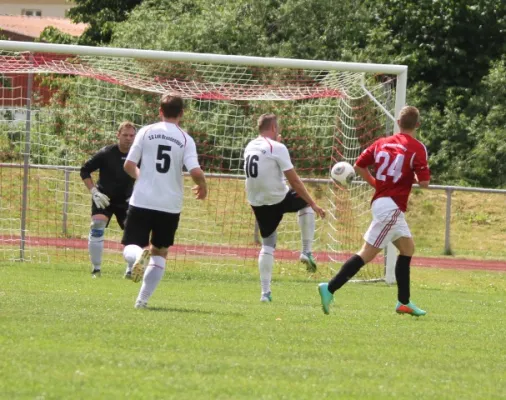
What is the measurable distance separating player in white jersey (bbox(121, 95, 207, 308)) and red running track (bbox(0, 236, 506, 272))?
26.4 feet

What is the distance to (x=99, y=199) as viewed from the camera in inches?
551

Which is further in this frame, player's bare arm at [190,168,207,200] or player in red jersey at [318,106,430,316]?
player in red jersey at [318,106,430,316]

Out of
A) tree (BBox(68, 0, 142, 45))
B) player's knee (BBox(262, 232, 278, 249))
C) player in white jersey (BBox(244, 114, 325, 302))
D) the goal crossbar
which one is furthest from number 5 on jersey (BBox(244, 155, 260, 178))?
tree (BBox(68, 0, 142, 45))

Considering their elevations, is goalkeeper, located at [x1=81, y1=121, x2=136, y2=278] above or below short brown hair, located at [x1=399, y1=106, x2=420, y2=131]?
below

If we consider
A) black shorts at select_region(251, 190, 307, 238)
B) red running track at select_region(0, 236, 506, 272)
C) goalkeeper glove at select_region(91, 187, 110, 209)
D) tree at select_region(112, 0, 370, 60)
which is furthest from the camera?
tree at select_region(112, 0, 370, 60)

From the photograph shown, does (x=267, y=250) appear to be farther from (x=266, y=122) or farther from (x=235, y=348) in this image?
(x=235, y=348)

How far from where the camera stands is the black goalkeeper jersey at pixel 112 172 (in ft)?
46.6

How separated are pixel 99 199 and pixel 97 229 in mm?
586

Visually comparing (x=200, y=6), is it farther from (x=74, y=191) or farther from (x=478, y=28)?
(x=74, y=191)

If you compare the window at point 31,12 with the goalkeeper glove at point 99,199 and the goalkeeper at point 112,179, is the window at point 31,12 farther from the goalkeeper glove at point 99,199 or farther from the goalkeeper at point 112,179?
the goalkeeper glove at point 99,199

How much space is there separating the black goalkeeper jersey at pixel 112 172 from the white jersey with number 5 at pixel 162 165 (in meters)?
4.66

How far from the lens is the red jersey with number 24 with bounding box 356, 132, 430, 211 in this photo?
10.3m

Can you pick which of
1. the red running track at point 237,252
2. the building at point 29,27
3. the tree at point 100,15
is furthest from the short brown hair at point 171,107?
the building at point 29,27

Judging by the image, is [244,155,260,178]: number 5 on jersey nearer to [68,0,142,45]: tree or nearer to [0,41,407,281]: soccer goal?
[0,41,407,281]: soccer goal
